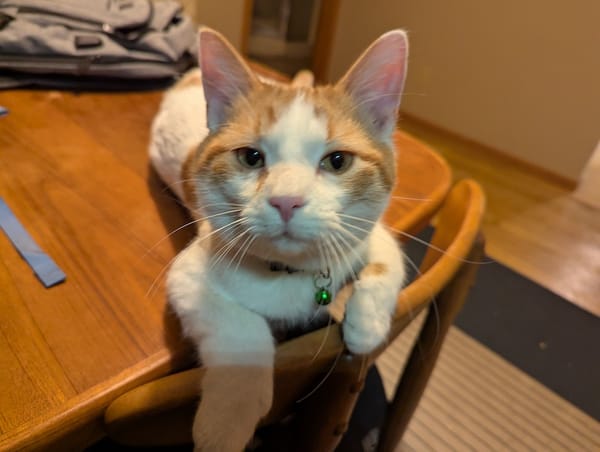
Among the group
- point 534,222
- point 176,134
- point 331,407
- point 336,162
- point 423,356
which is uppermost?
point 336,162

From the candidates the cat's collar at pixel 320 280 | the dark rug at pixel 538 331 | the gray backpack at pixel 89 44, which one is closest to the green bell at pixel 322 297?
the cat's collar at pixel 320 280

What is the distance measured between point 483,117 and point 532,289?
1621mm

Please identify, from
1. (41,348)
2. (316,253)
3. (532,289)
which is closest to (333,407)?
(316,253)

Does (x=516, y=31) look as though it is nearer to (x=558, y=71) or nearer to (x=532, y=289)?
(x=558, y=71)

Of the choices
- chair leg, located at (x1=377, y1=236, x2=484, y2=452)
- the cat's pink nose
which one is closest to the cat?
the cat's pink nose

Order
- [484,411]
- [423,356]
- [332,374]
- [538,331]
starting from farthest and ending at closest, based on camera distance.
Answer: [538,331] → [484,411] → [423,356] → [332,374]

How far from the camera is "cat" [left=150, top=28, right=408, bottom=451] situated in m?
0.52

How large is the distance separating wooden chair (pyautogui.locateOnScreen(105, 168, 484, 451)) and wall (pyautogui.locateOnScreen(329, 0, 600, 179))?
2238 millimetres

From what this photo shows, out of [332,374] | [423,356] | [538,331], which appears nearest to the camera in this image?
[332,374]

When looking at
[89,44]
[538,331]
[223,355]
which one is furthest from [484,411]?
[89,44]

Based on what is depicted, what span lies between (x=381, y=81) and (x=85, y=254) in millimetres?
490

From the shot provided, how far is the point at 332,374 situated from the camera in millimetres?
499

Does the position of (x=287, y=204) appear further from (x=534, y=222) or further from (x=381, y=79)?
(x=534, y=222)

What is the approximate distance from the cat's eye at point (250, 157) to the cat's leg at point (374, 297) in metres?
0.21
